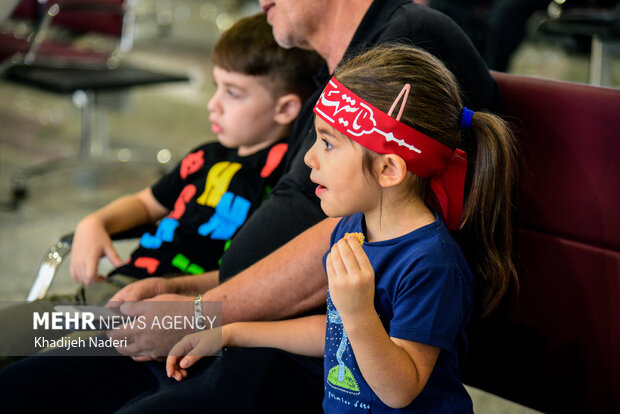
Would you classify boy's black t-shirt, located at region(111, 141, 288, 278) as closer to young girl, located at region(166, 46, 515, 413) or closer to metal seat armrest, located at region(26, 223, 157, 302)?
metal seat armrest, located at region(26, 223, 157, 302)

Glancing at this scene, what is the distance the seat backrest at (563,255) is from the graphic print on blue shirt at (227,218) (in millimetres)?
569

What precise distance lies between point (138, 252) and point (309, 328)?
0.61m

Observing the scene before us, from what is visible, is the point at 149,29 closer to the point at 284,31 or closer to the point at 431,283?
the point at 284,31

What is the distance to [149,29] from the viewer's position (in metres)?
8.62

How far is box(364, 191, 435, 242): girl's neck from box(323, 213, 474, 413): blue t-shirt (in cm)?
2

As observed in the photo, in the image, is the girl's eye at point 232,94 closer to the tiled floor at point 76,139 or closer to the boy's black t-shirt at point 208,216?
the boy's black t-shirt at point 208,216

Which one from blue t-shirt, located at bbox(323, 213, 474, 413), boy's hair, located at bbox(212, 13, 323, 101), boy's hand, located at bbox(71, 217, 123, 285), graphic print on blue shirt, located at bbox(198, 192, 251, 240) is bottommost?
boy's hand, located at bbox(71, 217, 123, 285)

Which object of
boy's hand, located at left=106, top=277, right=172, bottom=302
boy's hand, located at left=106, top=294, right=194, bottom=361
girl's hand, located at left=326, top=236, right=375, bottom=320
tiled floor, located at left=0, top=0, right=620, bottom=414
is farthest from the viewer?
tiled floor, located at left=0, top=0, right=620, bottom=414

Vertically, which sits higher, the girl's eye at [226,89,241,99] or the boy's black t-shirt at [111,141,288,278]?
the girl's eye at [226,89,241,99]

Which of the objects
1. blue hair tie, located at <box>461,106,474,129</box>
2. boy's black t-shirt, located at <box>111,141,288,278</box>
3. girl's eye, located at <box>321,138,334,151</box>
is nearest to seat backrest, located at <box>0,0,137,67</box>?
boy's black t-shirt, located at <box>111,141,288,278</box>

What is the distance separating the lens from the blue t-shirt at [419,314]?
1056mm

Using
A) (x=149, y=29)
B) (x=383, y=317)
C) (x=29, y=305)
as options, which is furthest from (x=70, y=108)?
(x=383, y=317)

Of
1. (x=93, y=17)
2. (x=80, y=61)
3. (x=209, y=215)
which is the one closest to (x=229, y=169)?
(x=209, y=215)

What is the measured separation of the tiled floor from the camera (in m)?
3.14
